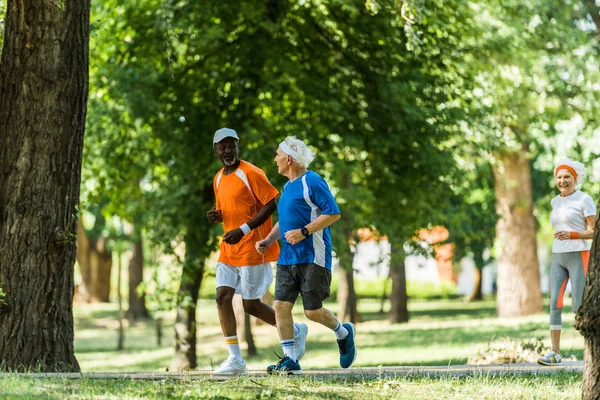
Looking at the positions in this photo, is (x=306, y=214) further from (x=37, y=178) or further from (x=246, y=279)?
(x=37, y=178)

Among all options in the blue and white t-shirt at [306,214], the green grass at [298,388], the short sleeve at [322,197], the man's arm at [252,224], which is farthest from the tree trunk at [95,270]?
the green grass at [298,388]

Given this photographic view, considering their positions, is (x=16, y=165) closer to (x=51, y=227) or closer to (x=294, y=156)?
(x=51, y=227)

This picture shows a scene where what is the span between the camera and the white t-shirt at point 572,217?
33.0 feet

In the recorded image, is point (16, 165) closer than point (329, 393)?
No

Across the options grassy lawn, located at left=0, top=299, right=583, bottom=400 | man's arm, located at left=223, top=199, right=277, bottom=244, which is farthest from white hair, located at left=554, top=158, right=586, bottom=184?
man's arm, located at left=223, top=199, right=277, bottom=244

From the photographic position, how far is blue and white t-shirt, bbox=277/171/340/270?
344 inches

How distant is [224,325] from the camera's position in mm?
9336

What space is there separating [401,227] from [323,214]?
9923 millimetres

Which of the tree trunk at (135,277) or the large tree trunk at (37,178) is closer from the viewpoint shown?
the large tree trunk at (37,178)

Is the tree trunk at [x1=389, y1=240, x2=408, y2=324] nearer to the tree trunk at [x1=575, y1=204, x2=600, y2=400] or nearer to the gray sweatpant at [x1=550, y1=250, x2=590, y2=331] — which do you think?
the gray sweatpant at [x1=550, y1=250, x2=590, y2=331]

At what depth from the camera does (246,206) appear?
9.20 m

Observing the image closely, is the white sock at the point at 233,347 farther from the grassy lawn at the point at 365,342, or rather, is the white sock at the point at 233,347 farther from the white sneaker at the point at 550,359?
the grassy lawn at the point at 365,342

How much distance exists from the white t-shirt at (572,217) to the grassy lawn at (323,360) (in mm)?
1427

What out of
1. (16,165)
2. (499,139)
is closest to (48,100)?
(16,165)
